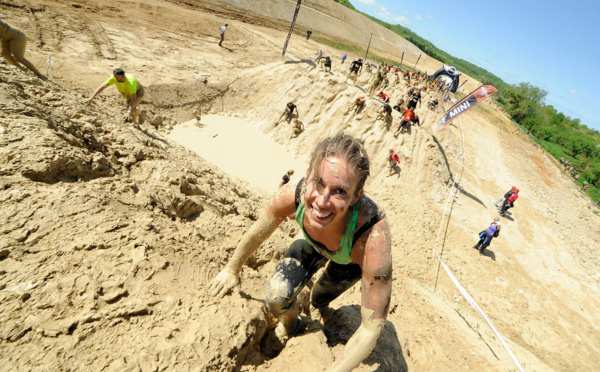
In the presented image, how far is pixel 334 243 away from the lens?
211 centimetres

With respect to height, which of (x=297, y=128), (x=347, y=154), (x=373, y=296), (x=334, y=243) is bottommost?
(x=297, y=128)

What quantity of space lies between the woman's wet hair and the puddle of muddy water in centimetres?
746

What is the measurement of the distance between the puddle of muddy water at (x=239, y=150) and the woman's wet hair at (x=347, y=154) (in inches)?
294

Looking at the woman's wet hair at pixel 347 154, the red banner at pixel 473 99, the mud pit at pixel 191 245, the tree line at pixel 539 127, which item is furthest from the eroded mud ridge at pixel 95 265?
the tree line at pixel 539 127

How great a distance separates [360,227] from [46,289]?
2217 millimetres

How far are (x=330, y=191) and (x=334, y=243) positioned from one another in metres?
0.61

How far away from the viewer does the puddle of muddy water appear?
31.2ft

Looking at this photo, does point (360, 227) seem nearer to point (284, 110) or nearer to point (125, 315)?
point (125, 315)

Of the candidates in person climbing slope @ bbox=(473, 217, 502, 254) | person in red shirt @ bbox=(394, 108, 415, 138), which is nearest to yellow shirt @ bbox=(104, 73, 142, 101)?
person in red shirt @ bbox=(394, 108, 415, 138)

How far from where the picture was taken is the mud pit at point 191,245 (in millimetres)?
1803

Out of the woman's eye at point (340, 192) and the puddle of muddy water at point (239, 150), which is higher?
the woman's eye at point (340, 192)

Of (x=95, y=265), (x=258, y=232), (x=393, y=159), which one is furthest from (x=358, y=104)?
(x=95, y=265)

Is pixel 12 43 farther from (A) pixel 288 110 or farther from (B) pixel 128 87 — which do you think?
(A) pixel 288 110

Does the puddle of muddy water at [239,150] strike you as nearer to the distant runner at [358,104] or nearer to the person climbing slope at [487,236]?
the distant runner at [358,104]
